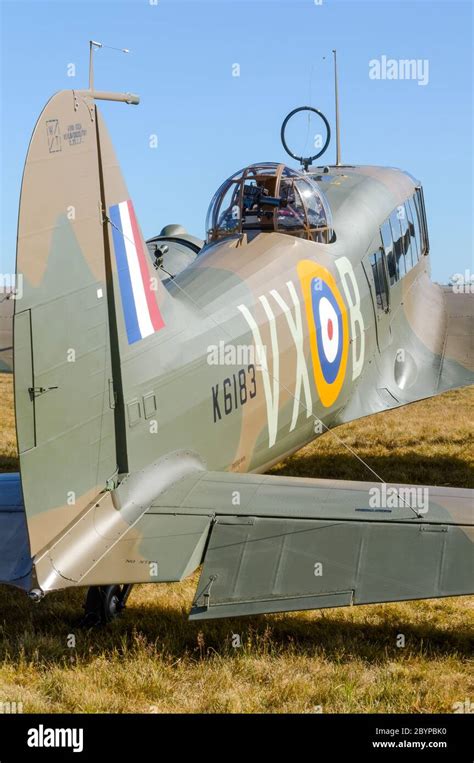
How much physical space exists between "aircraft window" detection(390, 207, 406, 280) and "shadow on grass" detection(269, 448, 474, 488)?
2740 mm

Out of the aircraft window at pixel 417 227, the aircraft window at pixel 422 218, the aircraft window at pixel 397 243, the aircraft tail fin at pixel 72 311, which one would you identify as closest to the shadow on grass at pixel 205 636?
the aircraft tail fin at pixel 72 311

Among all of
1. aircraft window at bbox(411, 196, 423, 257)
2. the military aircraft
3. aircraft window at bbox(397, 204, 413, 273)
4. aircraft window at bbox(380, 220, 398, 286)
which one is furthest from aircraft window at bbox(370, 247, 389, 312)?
the military aircraft

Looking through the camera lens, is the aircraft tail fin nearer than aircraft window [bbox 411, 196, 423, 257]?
Yes

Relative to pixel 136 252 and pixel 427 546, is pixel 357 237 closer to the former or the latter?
pixel 136 252

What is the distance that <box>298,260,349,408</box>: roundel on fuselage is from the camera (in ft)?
29.5

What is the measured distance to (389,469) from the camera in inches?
515

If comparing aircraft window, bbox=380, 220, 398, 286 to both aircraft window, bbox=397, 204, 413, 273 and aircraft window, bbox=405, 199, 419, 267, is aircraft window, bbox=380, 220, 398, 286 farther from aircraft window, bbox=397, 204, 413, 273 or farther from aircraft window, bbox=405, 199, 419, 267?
aircraft window, bbox=405, 199, 419, 267

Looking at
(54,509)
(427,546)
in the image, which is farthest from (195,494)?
(427,546)

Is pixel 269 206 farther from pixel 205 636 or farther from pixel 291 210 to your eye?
pixel 205 636

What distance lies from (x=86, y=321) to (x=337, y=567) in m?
2.30

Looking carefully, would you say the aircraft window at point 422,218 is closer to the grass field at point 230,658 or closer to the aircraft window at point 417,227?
the aircraft window at point 417,227

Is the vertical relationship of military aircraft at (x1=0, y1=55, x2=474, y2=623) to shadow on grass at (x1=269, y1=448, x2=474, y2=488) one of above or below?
above

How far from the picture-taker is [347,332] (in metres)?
9.96
